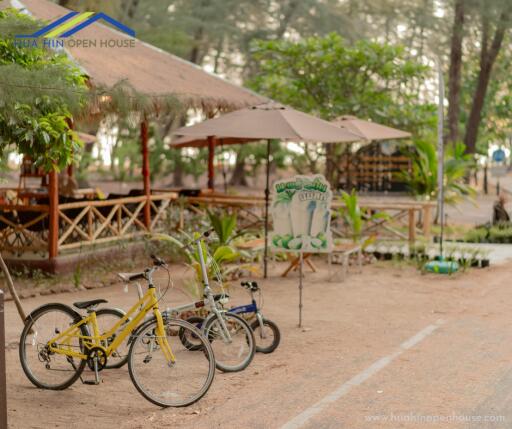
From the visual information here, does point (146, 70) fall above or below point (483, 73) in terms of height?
below

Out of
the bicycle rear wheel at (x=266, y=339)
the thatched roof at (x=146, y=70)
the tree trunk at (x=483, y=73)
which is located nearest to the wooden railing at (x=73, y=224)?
the thatched roof at (x=146, y=70)

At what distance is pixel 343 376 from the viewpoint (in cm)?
733

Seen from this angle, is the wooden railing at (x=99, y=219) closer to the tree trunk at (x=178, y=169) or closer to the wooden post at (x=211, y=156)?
the wooden post at (x=211, y=156)

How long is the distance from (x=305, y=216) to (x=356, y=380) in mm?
2795

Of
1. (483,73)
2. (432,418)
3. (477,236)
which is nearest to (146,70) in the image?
(477,236)

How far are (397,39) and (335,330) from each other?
142 feet

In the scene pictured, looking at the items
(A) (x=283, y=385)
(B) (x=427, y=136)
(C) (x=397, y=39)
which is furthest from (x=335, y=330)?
(C) (x=397, y=39)

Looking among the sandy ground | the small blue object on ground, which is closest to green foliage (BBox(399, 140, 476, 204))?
the small blue object on ground

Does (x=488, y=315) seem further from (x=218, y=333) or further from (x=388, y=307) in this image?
(x=218, y=333)

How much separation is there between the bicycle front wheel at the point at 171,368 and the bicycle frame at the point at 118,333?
1.8 inches

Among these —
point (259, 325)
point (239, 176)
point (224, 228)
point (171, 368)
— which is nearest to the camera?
point (171, 368)

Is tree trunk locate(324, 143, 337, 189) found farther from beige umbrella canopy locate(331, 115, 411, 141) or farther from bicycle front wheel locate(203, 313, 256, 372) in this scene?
bicycle front wheel locate(203, 313, 256, 372)

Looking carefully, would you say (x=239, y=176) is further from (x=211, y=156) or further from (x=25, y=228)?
(x=25, y=228)

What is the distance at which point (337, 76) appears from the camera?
22078mm
